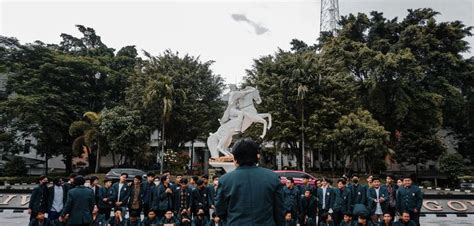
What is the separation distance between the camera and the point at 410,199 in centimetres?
822

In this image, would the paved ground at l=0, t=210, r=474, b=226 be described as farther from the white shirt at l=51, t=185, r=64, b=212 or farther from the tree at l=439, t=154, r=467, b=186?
the tree at l=439, t=154, r=467, b=186

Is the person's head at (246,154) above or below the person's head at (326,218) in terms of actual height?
above

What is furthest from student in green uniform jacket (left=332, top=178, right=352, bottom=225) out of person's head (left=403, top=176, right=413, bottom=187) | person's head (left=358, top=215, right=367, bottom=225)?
person's head (left=403, top=176, right=413, bottom=187)

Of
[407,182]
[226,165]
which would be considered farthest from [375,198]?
[226,165]

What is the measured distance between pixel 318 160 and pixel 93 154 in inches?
824

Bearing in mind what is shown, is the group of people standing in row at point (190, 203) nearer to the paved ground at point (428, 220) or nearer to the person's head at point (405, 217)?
the person's head at point (405, 217)

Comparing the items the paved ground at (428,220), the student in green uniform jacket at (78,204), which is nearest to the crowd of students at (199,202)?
the student in green uniform jacket at (78,204)

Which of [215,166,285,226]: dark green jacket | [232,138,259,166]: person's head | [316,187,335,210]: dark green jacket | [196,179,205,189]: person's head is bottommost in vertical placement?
[316,187,335,210]: dark green jacket

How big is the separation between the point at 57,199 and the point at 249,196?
23.0 feet

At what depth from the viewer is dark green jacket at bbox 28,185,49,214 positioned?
8117 millimetres

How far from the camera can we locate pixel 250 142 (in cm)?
309

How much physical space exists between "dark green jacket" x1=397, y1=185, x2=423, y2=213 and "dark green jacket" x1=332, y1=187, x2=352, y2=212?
1.09 meters

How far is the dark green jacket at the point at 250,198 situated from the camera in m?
2.82

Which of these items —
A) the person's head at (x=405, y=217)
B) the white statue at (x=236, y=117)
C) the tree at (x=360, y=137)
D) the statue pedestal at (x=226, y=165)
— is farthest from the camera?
the tree at (x=360, y=137)
